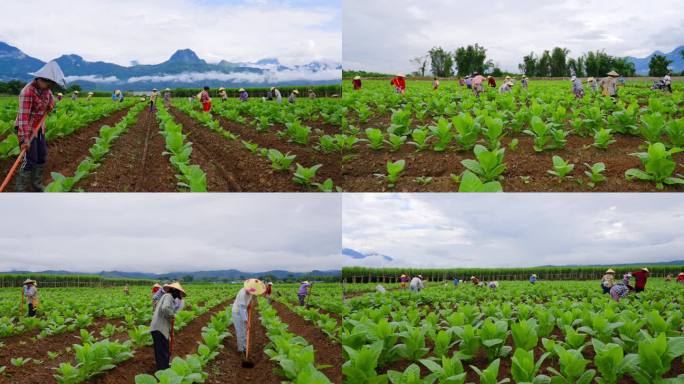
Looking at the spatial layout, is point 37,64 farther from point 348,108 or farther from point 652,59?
point 652,59

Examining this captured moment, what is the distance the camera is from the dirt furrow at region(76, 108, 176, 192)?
2.58 metres

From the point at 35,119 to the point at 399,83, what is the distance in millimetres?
2513

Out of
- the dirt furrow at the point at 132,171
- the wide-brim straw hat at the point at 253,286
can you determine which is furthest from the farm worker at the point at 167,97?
the wide-brim straw hat at the point at 253,286

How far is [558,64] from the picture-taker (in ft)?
9.97

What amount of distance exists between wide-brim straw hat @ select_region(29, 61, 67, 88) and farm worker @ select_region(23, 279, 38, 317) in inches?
95.0

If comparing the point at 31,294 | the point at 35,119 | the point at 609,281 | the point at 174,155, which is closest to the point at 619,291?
the point at 609,281

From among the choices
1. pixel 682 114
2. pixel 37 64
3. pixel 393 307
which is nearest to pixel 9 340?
pixel 37 64

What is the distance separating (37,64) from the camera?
2539mm

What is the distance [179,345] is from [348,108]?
7.59ft

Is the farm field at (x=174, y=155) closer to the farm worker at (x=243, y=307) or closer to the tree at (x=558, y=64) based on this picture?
the farm worker at (x=243, y=307)

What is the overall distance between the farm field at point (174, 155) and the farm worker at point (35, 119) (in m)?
0.06

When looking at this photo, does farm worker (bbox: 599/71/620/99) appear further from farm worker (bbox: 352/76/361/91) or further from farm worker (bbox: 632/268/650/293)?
farm worker (bbox: 632/268/650/293)

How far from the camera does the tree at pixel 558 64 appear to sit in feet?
9.52

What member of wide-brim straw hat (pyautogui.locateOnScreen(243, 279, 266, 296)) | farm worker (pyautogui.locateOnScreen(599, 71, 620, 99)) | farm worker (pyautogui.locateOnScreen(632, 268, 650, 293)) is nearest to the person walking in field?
farm worker (pyautogui.locateOnScreen(632, 268, 650, 293))
